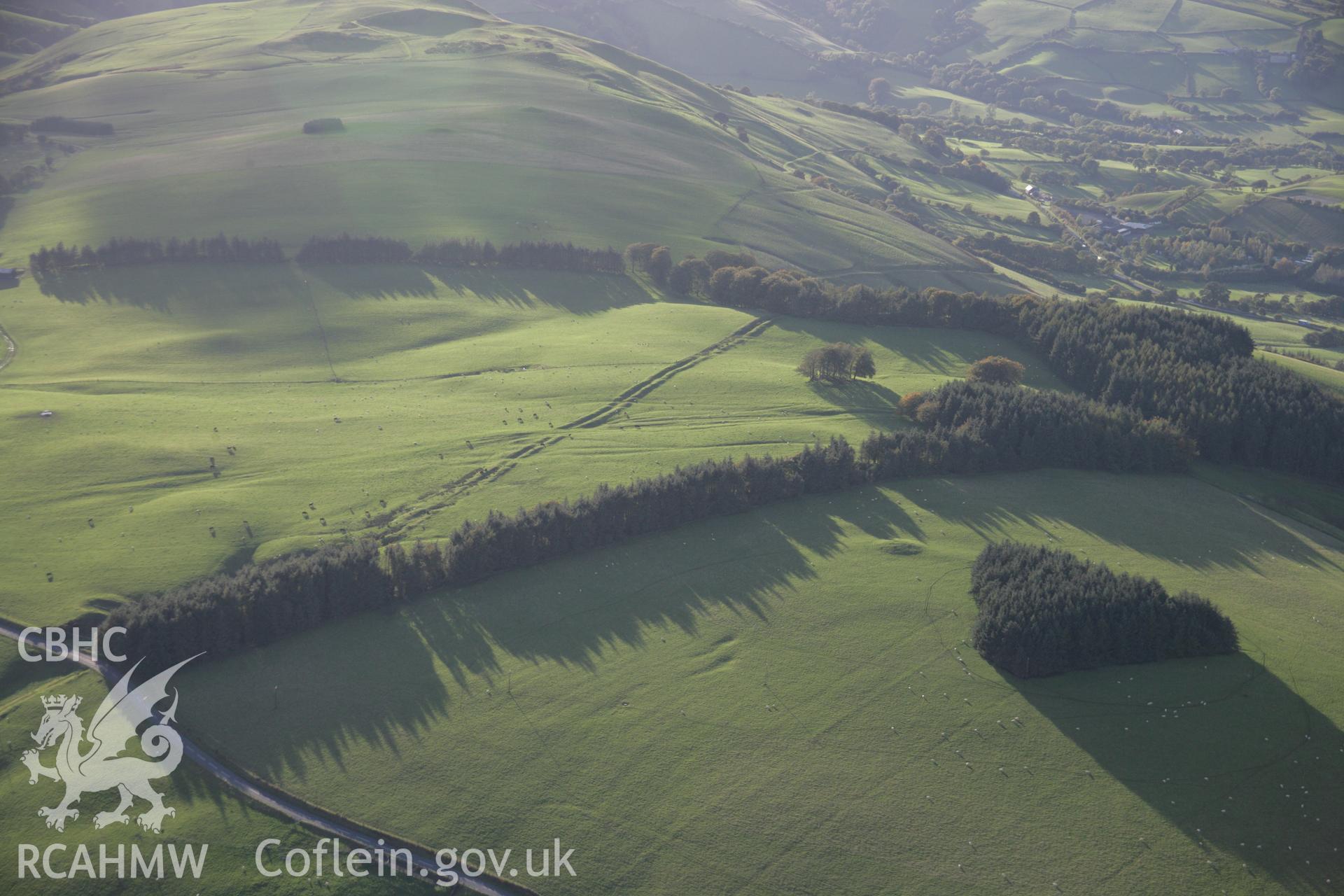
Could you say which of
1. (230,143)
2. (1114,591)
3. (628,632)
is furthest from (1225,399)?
(230,143)

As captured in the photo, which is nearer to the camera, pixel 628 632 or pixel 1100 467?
pixel 628 632

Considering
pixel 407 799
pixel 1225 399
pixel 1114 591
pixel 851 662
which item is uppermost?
pixel 1225 399

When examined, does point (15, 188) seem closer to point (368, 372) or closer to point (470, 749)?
point (368, 372)

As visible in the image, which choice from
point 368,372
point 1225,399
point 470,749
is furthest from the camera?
point 368,372

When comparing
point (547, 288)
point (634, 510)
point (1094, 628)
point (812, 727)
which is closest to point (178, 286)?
point (547, 288)

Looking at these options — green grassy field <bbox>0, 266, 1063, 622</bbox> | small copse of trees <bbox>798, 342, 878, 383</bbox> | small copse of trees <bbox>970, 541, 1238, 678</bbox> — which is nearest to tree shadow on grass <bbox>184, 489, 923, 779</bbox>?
green grassy field <bbox>0, 266, 1063, 622</bbox>

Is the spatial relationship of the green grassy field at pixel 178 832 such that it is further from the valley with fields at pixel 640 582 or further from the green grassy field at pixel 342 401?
the green grassy field at pixel 342 401

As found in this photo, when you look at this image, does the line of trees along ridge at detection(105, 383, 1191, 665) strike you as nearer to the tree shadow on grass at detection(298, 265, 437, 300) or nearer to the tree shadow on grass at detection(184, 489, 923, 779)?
the tree shadow on grass at detection(184, 489, 923, 779)
